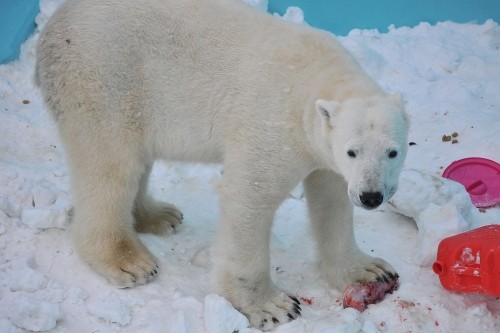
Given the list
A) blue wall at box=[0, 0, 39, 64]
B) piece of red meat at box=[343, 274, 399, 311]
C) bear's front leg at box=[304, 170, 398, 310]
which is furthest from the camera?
blue wall at box=[0, 0, 39, 64]

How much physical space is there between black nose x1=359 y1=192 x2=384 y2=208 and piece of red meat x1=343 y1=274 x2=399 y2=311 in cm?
77

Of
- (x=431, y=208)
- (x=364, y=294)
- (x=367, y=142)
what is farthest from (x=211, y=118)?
(x=431, y=208)

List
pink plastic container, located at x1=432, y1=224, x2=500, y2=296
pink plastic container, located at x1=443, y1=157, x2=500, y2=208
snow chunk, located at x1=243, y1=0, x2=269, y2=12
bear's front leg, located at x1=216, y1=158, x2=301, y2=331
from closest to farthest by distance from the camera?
1. pink plastic container, located at x1=432, y1=224, x2=500, y2=296
2. bear's front leg, located at x1=216, y1=158, x2=301, y2=331
3. pink plastic container, located at x1=443, y1=157, x2=500, y2=208
4. snow chunk, located at x1=243, y1=0, x2=269, y2=12

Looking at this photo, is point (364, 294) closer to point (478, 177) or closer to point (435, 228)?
point (435, 228)

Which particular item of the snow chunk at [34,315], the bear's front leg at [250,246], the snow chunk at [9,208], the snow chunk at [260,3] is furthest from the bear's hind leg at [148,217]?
the snow chunk at [260,3]

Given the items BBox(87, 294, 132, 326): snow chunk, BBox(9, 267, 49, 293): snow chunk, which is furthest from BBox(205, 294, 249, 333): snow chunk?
BBox(9, 267, 49, 293): snow chunk

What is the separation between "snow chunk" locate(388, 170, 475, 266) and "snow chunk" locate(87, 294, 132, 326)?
5.33 feet

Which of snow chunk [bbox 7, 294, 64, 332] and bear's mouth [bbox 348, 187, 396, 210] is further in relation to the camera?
snow chunk [bbox 7, 294, 64, 332]

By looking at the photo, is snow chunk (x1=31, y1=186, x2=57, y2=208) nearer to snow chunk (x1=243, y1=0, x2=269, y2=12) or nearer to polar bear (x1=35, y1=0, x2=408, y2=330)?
polar bear (x1=35, y1=0, x2=408, y2=330)

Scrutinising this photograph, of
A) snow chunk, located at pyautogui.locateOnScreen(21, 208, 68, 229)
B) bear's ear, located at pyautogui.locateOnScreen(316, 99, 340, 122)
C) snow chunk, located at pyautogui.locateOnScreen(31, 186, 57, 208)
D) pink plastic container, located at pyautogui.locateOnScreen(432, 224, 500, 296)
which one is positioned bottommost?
snow chunk, located at pyautogui.locateOnScreen(31, 186, 57, 208)

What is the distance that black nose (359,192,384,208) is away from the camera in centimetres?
283

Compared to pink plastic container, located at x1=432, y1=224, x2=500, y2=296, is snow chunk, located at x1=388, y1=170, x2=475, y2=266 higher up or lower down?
lower down

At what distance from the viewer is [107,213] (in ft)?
11.7

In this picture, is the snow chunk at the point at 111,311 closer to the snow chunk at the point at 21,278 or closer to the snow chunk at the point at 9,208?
the snow chunk at the point at 21,278
